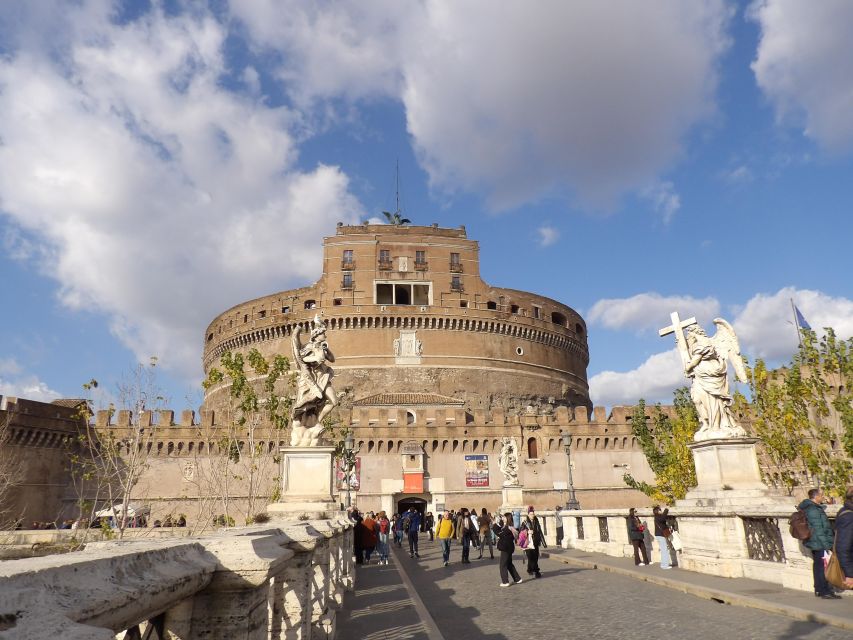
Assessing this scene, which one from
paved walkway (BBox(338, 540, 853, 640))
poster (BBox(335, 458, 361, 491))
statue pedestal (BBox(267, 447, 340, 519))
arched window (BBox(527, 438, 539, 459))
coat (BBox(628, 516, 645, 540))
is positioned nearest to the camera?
paved walkway (BBox(338, 540, 853, 640))

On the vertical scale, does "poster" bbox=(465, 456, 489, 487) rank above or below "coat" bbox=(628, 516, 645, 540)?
above

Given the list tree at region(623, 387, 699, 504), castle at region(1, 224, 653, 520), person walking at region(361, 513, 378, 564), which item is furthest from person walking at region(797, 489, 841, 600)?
castle at region(1, 224, 653, 520)

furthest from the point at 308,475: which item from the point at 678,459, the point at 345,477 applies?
the point at 345,477

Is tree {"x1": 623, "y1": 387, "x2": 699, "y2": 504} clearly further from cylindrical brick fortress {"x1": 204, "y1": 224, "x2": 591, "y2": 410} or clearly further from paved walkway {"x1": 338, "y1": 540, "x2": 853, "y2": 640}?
cylindrical brick fortress {"x1": 204, "y1": 224, "x2": 591, "y2": 410}

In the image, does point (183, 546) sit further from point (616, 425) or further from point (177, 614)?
point (616, 425)

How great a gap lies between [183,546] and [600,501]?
39.4 m

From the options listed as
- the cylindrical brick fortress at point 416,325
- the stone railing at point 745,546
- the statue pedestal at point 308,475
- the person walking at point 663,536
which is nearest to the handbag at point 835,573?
the stone railing at point 745,546

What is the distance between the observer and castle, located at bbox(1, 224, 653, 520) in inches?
1435

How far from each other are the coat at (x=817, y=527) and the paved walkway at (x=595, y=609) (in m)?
0.59

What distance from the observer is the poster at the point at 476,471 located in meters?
36.7

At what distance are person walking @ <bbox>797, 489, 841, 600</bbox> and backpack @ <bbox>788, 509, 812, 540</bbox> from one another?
0.03 m

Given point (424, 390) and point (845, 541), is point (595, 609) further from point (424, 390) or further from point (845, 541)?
point (424, 390)

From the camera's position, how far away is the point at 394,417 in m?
37.3

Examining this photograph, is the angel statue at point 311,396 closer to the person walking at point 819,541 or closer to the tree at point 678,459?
the person walking at point 819,541
